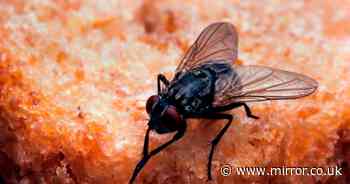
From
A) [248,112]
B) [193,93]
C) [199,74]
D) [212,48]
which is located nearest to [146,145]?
[193,93]

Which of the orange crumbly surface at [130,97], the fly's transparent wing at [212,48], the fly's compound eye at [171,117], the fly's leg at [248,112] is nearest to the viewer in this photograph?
the fly's compound eye at [171,117]

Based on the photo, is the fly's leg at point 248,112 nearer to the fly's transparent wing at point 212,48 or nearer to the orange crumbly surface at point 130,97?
the orange crumbly surface at point 130,97

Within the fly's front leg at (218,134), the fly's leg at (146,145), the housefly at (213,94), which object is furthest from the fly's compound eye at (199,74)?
the fly's leg at (146,145)

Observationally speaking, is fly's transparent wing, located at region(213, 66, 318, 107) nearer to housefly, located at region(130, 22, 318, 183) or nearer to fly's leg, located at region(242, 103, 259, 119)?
housefly, located at region(130, 22, 318, 183)

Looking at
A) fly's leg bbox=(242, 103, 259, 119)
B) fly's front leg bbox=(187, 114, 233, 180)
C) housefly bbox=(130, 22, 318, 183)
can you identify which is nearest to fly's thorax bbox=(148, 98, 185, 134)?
housefly bbox=(130, 22, 318, 183)

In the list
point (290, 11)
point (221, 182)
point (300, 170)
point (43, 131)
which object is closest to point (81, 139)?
point (43, 131)

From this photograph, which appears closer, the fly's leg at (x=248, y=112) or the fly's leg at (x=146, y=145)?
the fly's leg at (x=146, y=145)

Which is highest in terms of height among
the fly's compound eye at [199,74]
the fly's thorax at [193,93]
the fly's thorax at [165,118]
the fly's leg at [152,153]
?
the fly's compound eye at [199,74]
